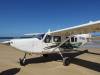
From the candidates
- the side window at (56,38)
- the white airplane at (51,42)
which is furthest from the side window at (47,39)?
the side window at (56,38)

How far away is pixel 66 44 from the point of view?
12.2 m

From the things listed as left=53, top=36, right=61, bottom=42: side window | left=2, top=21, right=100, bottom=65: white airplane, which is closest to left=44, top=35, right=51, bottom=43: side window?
left=2, top=21, right=100, bottom=65: white airplane

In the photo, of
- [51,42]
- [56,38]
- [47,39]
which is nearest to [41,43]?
[47,39]

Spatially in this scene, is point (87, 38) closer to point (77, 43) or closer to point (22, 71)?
point (77, 43)

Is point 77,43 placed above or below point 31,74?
above

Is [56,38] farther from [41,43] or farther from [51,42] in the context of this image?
[41,43]

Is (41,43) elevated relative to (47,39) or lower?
lower

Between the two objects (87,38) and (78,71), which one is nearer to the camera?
(78,71)

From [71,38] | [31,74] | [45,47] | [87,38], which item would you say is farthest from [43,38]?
[87,38]

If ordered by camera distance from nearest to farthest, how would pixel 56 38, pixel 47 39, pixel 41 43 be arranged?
pixel 41 43 → pixel 47 39 → pixel 56 38

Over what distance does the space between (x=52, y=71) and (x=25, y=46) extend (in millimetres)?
2258

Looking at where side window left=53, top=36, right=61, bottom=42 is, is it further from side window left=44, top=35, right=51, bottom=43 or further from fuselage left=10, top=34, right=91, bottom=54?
side window left=44, top=35, right=51, bottom=43

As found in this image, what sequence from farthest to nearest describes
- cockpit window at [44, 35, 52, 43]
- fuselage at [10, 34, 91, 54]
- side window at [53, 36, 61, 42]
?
side window at [53, 36, 61, 42] < cockpit window at [44, 35, 52, 43] < fuselage at [10, 34, 91, 54]

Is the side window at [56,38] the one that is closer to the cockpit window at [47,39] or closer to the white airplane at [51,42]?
the white airplane at [51,42]
